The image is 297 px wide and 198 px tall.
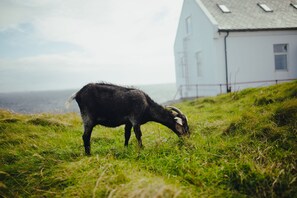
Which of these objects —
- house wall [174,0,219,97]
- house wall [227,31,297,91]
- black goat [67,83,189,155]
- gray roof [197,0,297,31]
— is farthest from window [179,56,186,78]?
black goat [67,83,189,155]

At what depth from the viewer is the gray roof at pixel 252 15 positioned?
1850 cm

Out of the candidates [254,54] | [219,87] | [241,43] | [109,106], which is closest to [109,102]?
[109,106]

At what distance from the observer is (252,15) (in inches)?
782

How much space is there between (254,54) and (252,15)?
345 cm

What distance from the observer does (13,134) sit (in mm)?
8312

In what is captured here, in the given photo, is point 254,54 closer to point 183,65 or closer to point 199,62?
point 199,62

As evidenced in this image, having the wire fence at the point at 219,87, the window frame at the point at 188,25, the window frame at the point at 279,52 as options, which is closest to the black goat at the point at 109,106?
the wire fence at the point at 219,87

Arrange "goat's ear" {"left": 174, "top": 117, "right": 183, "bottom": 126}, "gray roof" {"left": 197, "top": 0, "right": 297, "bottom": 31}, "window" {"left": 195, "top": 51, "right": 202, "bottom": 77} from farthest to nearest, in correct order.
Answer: "window" {"left": 195, "top": 51, "right": 202, "bottom": 77} → "gray roof" {"left": 197, "top": 0, "right": 297, "bottom": 31} → "goat's ear" {"left": 174, "top": 117, "right": 183, "bottom": 126}

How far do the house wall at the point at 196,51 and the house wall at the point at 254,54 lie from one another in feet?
4.24

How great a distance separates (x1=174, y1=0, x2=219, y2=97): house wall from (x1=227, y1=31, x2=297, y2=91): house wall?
1.29m

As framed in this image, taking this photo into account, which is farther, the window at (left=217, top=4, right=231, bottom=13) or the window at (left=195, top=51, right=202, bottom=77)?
the window at (left=195, top=51, right=202, bottom=77)

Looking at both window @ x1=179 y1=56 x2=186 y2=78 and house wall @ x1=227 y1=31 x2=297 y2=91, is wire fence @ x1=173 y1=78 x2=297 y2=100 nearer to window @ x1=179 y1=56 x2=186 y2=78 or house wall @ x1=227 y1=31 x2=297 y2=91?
house wall @ x1=227 y1=31 x2=297 y2=91

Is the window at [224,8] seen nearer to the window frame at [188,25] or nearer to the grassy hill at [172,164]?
the window frame at [188,25]

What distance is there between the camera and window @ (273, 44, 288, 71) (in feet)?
63.7
